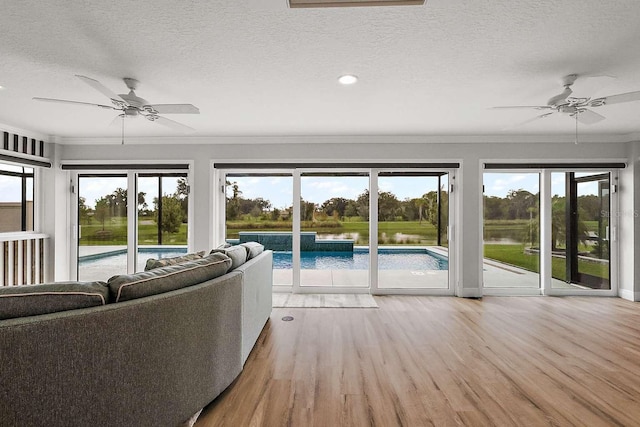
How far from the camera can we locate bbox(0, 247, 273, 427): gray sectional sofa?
47.6 inches

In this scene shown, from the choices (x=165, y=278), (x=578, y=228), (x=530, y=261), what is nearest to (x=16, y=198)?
(x=165, y=278)

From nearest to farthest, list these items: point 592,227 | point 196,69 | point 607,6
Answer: point 607,6 < point 196,69 < point 592,227

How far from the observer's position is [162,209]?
4.93m

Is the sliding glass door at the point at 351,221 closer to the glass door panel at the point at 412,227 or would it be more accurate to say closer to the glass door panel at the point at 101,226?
the glass door panel at the point at 412,227

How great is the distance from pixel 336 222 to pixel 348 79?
8.48ft

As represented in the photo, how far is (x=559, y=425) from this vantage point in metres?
1.81

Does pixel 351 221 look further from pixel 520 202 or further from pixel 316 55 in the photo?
pixel 316 55

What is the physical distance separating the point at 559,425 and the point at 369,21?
8.57 ft

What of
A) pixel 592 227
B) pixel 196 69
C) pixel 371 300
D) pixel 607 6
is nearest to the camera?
pixel 607 6

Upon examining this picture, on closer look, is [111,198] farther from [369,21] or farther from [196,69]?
[369,21]

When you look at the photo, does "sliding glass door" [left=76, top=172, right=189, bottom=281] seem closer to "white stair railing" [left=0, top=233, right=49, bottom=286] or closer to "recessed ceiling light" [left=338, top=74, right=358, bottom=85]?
"white stair railing" [left=0, top=233, right=49, bottom=286]

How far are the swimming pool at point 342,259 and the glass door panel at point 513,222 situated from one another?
81cm

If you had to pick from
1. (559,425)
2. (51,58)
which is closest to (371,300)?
(559,425)

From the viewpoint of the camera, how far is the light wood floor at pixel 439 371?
1914 millimetres
